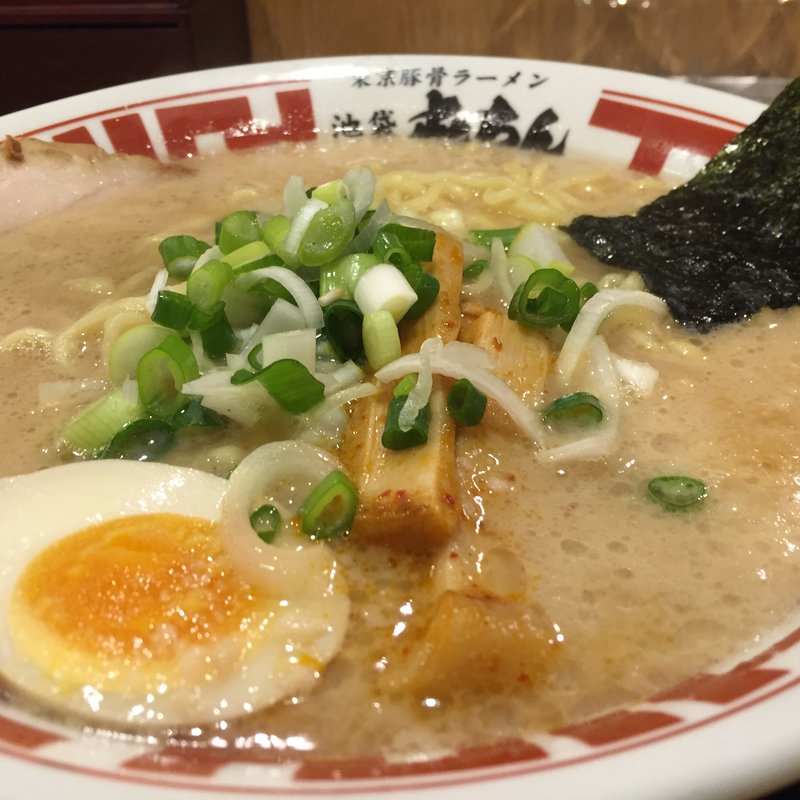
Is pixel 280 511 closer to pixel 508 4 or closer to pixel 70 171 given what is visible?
pixel 70 171

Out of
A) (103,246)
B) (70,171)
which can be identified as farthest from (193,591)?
(70,171)

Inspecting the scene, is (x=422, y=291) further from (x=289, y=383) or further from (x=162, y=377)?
(x=162, y=377)

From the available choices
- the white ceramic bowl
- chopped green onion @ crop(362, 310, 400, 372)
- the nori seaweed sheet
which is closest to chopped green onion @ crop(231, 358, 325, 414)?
chopped green onion @ crop(362, 310, 400, 372)

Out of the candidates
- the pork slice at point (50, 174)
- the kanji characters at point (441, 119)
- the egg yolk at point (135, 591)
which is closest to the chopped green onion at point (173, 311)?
the egg yolk at point (135, 591)

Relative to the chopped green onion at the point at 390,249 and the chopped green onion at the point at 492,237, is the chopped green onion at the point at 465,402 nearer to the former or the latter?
the chopped green onion at the point at 390,249

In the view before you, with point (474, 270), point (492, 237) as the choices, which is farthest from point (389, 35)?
point (474, 270)
